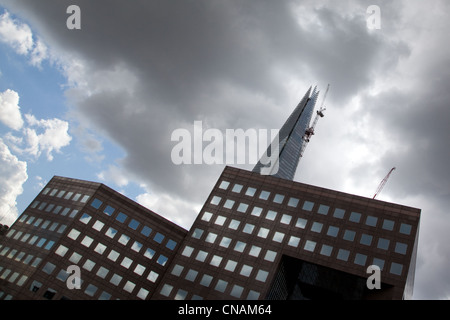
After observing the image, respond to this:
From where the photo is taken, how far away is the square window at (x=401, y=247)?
56.6m

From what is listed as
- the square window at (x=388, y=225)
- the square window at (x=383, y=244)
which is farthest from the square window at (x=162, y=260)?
the square window at (x=388, y=225)

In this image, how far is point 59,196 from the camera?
271ft

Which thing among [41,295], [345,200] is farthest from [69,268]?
[345,200]

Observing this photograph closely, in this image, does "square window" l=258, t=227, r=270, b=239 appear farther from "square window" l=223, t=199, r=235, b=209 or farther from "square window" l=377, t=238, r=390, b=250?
"square window" l=377, t=238, r=390, b=250

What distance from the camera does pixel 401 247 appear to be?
5700cm

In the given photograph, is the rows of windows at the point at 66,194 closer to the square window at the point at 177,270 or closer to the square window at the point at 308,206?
the square window at the point at 177,270

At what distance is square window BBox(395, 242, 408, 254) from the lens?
56.6m

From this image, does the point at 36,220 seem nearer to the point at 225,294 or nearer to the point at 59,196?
the point at 59,196

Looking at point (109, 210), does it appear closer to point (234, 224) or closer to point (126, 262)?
point (126, 262)

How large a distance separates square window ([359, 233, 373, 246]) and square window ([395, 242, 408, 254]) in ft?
13.3

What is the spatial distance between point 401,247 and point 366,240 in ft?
17.6

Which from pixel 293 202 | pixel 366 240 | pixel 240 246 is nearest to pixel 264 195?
pixel 293 202

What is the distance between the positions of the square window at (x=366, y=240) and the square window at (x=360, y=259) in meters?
2.21
